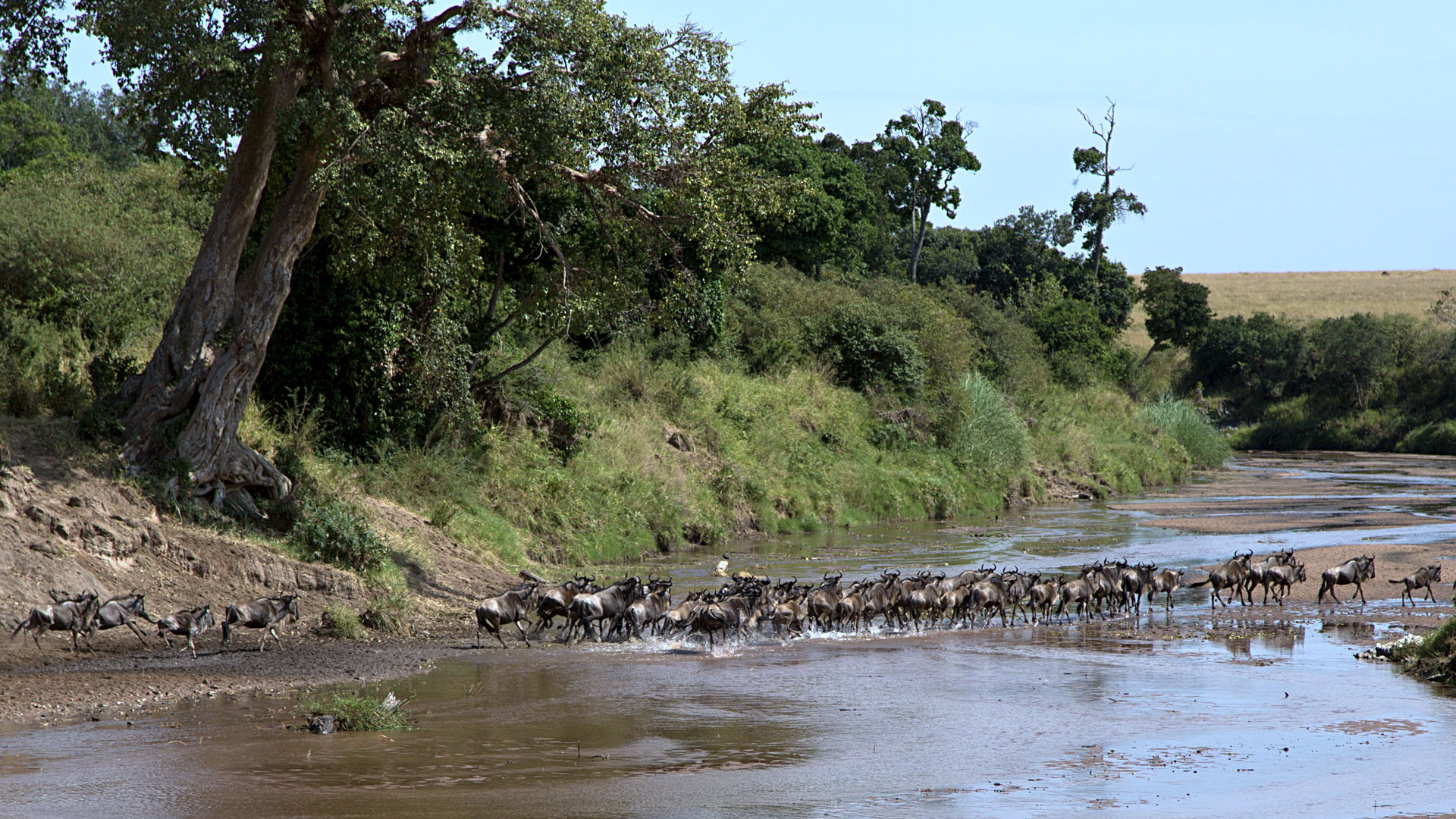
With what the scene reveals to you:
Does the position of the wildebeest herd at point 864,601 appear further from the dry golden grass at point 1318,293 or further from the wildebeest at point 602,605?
the dry golden grass at point 1318,293

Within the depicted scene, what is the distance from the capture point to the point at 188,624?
1279 cm

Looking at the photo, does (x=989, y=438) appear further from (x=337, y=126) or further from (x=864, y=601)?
(x=337, y=126)

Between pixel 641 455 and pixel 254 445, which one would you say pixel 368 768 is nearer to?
pixel 254 445

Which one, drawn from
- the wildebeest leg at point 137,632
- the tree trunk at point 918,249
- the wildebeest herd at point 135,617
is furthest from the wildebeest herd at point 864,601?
the tree trunk at point 918,249

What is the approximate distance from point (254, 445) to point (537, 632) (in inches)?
223

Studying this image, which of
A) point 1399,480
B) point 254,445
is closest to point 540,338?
point 254,445

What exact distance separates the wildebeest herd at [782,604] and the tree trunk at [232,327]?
9.68ft

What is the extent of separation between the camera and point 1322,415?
236 ft

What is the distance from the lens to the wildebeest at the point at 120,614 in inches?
492

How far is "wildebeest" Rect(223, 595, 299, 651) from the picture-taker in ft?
43.1

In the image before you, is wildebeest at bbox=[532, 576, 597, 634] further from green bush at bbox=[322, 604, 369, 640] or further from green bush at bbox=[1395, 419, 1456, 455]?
green bush at bbox=[1395, 419, 1456, 455]

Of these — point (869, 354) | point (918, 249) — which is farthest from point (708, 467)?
point (918, 249)

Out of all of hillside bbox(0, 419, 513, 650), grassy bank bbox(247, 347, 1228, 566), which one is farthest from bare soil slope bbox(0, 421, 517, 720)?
grassy bank bbox(247, 347, 1228, 566)

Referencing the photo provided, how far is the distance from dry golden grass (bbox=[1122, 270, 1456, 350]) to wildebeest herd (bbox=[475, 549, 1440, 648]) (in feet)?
223
